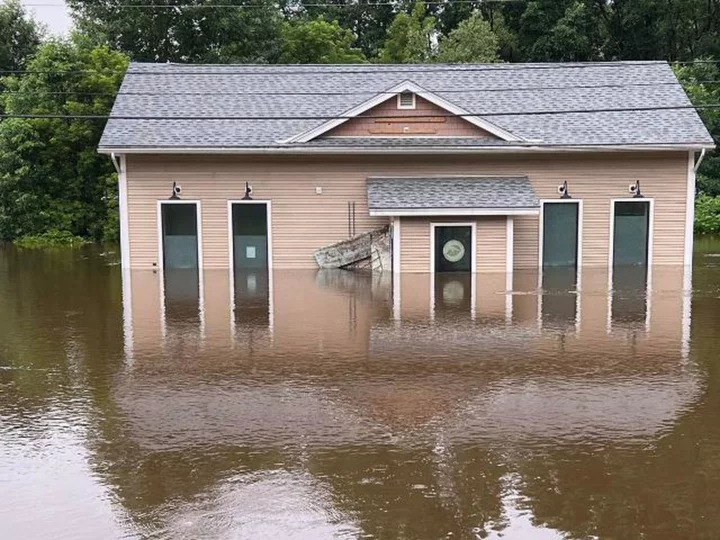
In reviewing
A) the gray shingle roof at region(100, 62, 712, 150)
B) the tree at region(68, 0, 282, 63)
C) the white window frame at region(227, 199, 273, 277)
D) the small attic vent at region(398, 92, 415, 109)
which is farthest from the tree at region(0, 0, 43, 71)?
the small attic vent at region(398, 92, 415, 109)

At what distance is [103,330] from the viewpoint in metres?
11.3

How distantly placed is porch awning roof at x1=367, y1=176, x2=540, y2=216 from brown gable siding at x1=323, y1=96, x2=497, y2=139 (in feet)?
3.51

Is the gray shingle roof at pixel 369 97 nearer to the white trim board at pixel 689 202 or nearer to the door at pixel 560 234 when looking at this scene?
the white trim board at pixel 689 202

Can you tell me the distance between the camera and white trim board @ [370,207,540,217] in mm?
17484

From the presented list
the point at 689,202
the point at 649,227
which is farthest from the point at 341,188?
the point at 689,202

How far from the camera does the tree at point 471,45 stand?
36.8 m

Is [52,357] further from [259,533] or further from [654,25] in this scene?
[654,25]

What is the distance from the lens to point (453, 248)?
18.0 m

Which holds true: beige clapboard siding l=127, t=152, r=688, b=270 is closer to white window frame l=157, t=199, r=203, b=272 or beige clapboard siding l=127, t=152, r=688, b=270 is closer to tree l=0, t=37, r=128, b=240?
white window frame l=157, t=199, r=203, b=272

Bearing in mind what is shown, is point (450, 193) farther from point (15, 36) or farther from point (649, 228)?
point (15, 36)

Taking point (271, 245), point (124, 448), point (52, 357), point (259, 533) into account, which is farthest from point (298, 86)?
point (259, 533)

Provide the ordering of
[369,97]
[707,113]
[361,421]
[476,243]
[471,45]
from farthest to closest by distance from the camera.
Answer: [471,45] < [707,113] < [369,97] < [476,243] < [361,421]

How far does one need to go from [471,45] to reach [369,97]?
17.6 metres

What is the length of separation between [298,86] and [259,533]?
60.2 ft
